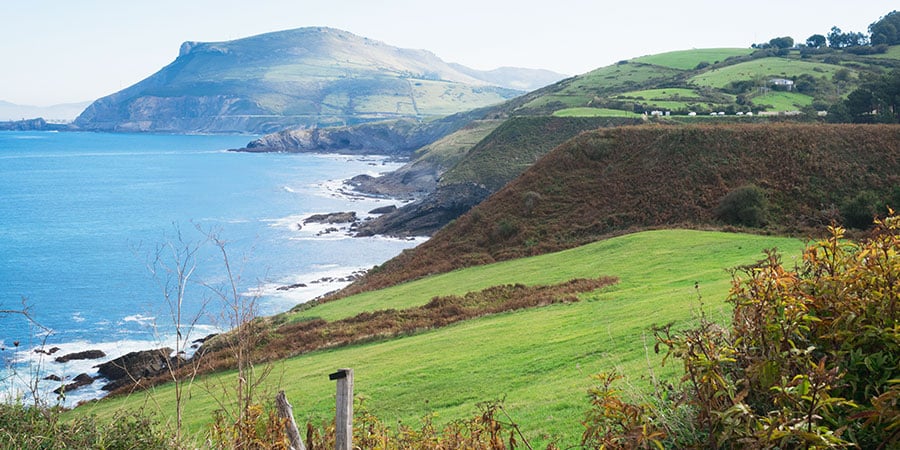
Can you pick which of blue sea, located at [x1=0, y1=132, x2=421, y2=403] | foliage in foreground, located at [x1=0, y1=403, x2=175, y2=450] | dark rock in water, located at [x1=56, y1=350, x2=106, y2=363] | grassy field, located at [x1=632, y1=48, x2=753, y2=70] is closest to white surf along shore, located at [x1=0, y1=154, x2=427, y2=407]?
blue sea, located at [x1=0, y1=132, x2=421, y2=403]

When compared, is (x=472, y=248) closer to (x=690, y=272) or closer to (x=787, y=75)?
(x=690, y=272)

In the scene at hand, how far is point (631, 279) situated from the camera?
26.5 m

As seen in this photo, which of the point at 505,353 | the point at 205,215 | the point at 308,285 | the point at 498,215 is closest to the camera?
the point at 505,353

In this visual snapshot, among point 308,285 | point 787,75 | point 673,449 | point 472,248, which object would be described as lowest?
point 308,285

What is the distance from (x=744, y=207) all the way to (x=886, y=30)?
126m

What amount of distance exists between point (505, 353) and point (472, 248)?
27.9 m

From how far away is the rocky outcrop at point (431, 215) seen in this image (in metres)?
86.0

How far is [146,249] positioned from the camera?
77188mm

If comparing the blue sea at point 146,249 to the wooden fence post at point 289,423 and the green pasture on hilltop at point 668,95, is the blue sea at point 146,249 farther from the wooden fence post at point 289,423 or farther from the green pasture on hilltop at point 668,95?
the green pasture on hilltop at point 668,95

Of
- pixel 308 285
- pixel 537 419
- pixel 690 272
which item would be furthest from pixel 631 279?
pixel 308 285

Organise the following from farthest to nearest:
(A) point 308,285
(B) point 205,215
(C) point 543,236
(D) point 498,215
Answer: (B) point 205,215 → (A) point 308,285 → (D) point 498,215 → (C) point 543,236

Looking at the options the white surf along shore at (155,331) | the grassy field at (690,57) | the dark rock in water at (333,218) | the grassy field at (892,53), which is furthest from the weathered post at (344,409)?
the grassy field at (690,57)

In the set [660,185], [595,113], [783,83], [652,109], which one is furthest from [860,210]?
[783,83]

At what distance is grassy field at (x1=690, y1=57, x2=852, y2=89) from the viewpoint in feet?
363
